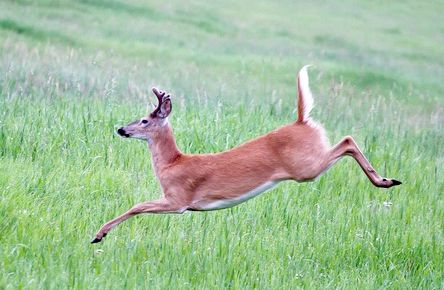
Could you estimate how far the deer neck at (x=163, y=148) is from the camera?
7.02 metres

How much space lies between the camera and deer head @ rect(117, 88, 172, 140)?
273 inches

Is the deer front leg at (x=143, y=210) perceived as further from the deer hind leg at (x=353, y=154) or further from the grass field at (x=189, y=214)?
the deer hind leg at (x=353, y=154)

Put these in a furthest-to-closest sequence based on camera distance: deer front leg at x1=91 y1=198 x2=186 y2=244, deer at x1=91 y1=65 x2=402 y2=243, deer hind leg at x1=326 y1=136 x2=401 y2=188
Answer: deer hind leg at x1=326 y1=136 x2=401 y2=188 < deer at x1=91 y1=65 x2=402 y2=243 < deer front leg at x1=91 y1=198 x2=186 y2=244

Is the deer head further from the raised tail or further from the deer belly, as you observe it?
the raised tail

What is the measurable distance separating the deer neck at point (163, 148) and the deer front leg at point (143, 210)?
17.9 inches

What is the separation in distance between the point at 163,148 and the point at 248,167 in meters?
0.73

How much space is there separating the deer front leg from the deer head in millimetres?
624

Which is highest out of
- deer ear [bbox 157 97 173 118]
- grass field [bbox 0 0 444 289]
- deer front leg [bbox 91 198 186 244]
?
deer ear [bbox 157 97 173 118]

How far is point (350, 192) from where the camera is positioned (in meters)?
8.41

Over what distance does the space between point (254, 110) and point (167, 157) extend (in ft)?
12.2

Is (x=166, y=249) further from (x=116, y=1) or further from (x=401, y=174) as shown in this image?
(x=116, y=1)

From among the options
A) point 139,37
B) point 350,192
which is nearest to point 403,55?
point 139,37

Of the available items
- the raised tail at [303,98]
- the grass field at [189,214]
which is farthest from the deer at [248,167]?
the grass field at [189,214]

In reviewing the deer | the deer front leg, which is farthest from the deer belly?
the deer front leg
